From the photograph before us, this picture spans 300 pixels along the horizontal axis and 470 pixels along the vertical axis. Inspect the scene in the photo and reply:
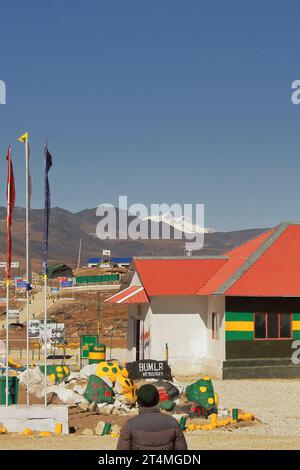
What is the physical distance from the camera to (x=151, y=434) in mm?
7020

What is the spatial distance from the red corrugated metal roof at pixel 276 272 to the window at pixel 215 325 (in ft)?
5.51

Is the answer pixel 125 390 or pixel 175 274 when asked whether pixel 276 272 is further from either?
pixel 125 390

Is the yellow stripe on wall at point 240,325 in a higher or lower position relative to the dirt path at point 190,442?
higher

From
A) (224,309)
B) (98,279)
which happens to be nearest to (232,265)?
(224,309)

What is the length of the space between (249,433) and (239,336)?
12489 millimetres

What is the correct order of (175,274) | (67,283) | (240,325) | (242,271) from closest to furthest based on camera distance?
1. (240,325)
2. (242,271)
3. (175,274)
4. (67,283)

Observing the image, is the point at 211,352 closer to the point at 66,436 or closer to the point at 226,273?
the point at 226,273

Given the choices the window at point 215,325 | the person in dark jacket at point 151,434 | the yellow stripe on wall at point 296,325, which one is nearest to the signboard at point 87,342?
the window at point 215,325

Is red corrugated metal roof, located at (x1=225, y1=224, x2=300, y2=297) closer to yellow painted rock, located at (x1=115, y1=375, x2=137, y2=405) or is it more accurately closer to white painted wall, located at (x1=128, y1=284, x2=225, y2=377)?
white painted wall, located at (x1=128, y1=284, x2=225, y2=377)

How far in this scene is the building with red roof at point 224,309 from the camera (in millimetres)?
29625

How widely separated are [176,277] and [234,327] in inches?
167

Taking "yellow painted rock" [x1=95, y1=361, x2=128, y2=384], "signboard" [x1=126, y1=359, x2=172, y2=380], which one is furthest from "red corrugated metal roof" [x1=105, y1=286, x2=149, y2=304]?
"yellow painted rock" [x1=95, y1=361, x2=128, y2=384]

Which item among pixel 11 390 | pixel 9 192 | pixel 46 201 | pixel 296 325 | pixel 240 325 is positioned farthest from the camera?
pixel 296 325

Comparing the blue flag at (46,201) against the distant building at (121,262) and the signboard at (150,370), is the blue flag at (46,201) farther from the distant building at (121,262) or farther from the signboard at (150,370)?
the distant building at (121,262)
